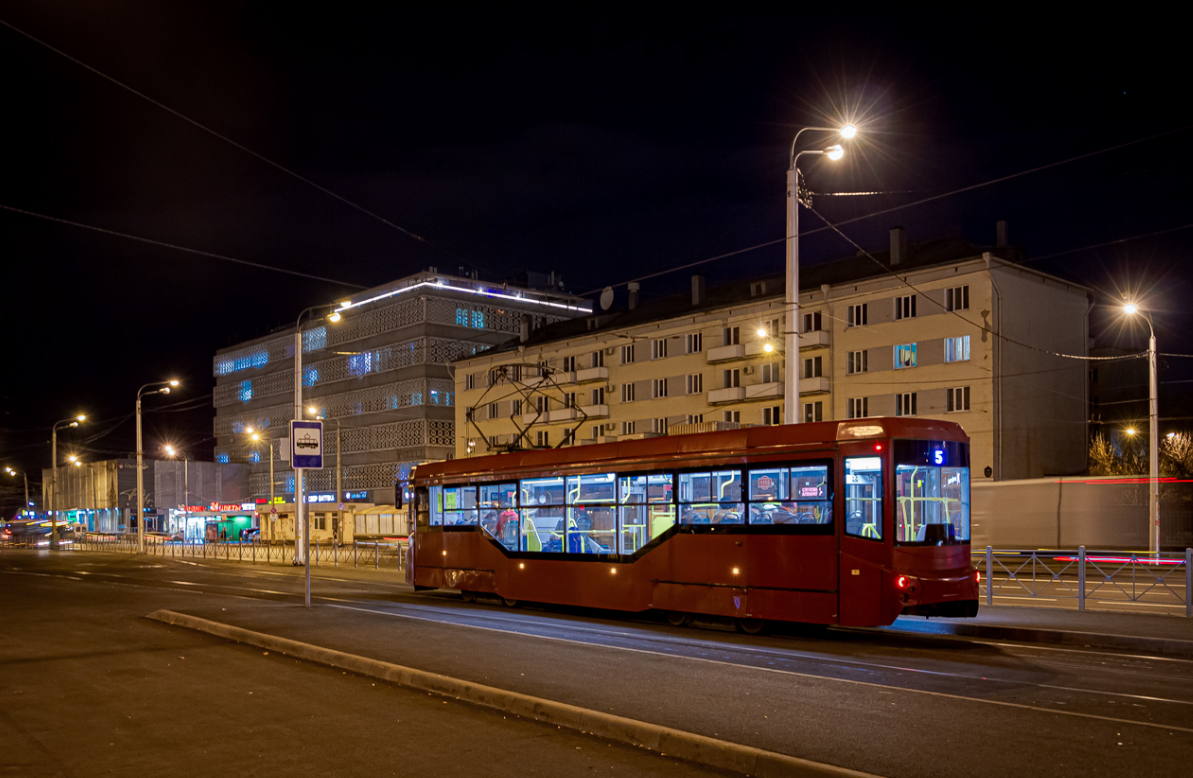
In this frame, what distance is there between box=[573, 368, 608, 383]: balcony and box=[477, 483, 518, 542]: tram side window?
41670mm

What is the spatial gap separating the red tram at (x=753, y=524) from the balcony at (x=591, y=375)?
4221 centimetres

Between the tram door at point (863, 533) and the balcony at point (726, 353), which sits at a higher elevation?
the balcony at point (726, 353)

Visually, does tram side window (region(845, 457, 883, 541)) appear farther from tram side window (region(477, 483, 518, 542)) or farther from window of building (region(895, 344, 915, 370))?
window of building (region(895, 344, 915, 370))

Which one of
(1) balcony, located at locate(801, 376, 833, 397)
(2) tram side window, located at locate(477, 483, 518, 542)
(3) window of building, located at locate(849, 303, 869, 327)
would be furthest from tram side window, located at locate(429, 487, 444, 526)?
(3) window of building, located at locate(849, 303, 869, 327)

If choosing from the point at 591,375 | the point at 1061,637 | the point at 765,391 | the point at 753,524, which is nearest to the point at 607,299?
the point at 591,375

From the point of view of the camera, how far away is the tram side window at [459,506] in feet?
66.6

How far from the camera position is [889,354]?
46.5 meters

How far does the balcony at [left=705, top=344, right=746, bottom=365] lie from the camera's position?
174ft

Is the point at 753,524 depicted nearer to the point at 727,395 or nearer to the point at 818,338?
the point at 818,338

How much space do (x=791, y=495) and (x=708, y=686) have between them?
513cm

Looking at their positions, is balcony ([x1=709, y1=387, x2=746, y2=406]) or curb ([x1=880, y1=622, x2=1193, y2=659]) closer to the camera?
curb ([x1=880, y1=622, x2=1193, y2=659])

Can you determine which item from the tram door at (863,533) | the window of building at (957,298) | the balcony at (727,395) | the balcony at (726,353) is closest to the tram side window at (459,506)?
the tram door at (863,533)

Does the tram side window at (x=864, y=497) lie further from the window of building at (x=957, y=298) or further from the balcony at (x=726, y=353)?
the balcony at (x=726, y=353)

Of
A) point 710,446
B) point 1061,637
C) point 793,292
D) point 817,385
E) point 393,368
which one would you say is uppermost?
point 393,368
